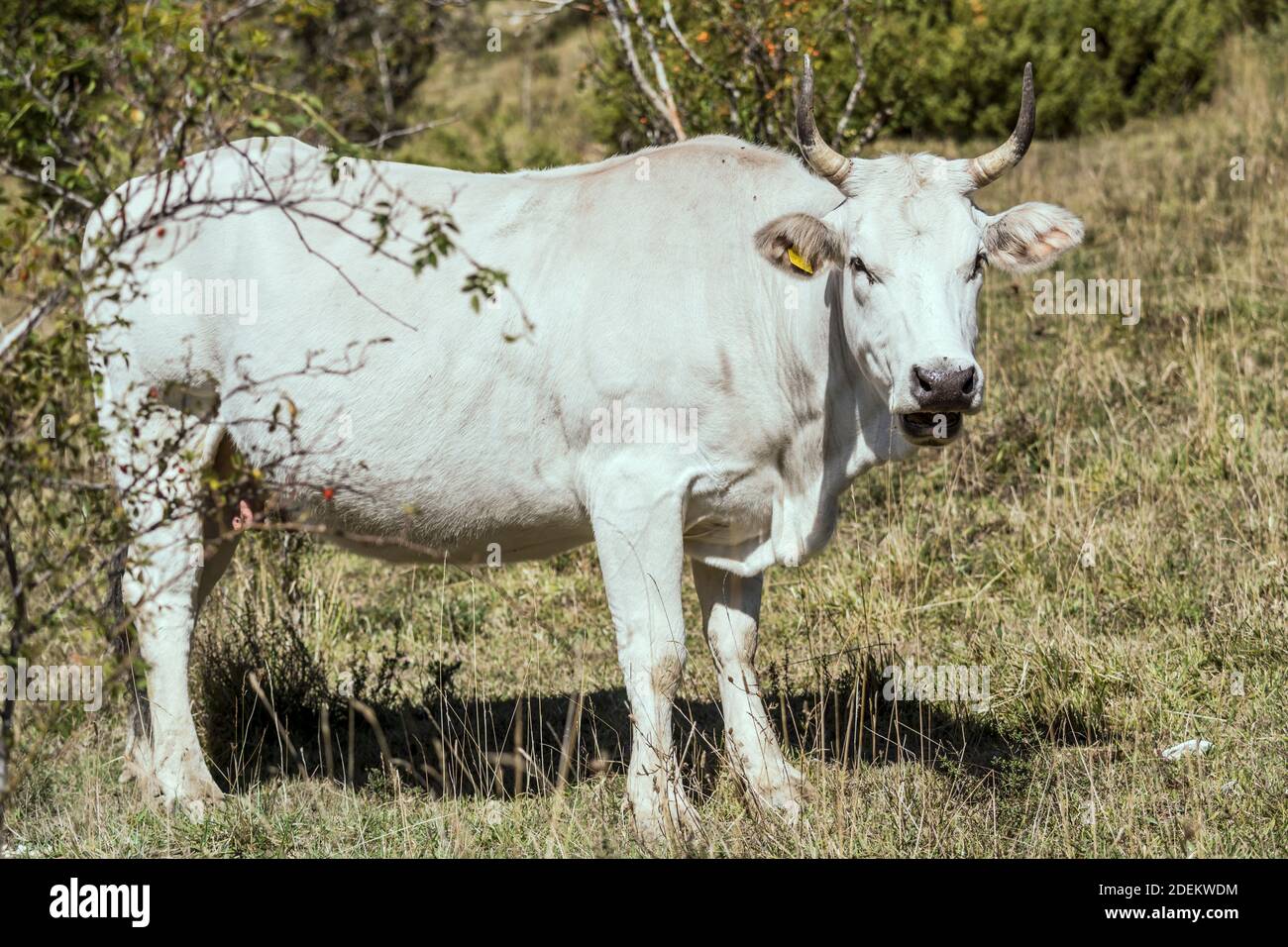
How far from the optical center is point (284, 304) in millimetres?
5664

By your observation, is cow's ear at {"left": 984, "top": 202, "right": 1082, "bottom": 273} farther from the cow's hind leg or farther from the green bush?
the green bush

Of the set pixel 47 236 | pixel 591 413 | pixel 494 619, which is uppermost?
pixel 47 236

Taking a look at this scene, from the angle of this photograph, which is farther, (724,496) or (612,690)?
(612,690)

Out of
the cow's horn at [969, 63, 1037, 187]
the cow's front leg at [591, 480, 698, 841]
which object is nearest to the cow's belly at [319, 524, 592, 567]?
the cow's front leg at [591, 480, 698, 841]

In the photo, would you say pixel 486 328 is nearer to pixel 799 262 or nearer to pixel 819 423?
pixel 799 262

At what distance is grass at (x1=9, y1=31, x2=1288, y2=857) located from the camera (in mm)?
5125

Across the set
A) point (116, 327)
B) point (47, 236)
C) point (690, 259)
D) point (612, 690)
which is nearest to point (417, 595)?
point (612, 690)

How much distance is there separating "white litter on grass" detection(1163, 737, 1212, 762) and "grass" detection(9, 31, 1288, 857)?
0.26 feet

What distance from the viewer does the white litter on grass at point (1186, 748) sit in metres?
5.46

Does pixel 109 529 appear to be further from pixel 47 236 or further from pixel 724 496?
pixel 724 496

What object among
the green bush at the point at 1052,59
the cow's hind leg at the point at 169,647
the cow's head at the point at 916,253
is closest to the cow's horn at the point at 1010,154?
the cow's head at the point at 916,253

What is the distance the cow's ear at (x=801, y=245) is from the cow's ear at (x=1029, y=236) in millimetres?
562

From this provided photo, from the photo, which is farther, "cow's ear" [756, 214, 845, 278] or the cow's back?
the cow's back

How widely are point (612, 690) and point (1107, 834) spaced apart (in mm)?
2641
